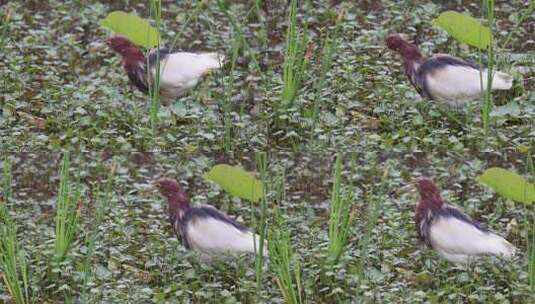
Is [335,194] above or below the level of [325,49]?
below

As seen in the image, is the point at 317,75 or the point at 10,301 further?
the point at 317,75

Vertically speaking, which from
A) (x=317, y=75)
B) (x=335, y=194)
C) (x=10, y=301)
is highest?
(x=317, y=75)

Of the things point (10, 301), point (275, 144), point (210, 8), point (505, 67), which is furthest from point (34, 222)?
point (505, 67)

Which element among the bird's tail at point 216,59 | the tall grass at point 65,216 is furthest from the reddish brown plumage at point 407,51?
the tall grass at point 65,216

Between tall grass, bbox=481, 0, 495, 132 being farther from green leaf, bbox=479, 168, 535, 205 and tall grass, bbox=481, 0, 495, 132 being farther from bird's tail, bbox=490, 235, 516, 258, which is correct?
bird's tail, bbox=490, 235, 516, 258

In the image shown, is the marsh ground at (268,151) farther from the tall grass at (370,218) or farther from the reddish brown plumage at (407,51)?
the reddish brown plumage at (407,51)

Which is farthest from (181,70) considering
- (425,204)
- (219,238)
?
(425,204)

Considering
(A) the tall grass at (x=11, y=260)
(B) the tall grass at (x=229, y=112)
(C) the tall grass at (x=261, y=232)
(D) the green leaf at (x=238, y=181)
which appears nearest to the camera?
(C) the tall grass at (x=261, y=232)

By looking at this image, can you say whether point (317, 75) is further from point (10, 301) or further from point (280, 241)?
point (10, 301)
